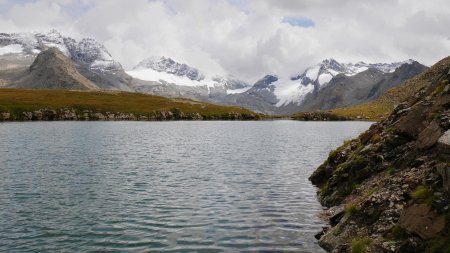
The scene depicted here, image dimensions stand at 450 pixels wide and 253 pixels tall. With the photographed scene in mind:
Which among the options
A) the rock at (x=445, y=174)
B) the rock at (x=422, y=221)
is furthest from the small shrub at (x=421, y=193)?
the rock at (x=445, y=174)

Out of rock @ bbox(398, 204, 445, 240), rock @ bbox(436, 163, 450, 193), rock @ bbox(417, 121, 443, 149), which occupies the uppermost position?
rock @ bbox(417, 121, 443, 149)

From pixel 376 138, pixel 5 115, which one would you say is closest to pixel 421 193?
pixel 376 138

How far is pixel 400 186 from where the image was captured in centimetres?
2617

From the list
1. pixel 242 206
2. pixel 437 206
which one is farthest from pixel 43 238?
pixel 437 206

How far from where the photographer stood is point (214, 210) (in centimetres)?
3597

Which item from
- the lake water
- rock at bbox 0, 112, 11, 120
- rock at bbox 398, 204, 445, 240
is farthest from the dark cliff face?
rock at bbox 0, 112, 11, 120

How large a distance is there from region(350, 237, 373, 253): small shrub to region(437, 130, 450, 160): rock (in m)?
6.10

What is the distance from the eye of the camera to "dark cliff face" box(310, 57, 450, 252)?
21.1 m

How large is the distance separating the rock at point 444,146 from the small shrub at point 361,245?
6099 mm

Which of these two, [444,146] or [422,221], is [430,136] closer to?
[444,146]

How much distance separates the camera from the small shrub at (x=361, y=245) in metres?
22.8

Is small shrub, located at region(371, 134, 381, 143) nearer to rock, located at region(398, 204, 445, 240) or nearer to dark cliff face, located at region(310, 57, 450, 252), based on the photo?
dark cliff face, located at region(310, 57, 450, 252)

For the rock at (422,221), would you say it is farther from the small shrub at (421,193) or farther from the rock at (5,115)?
the rock at (5,115)

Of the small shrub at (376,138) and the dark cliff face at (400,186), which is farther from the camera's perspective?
the small shrub at (376,138)
